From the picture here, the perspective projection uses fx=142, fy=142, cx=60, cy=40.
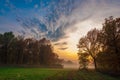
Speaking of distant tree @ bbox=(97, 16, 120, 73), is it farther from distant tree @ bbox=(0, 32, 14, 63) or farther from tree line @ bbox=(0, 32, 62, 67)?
distant tree @ bbox=(0, 32, 14, 63)

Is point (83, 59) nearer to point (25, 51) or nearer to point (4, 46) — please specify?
point (25, 51)

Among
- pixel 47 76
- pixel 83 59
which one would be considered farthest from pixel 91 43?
pixel 47 76

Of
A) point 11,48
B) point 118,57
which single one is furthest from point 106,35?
point 11,48

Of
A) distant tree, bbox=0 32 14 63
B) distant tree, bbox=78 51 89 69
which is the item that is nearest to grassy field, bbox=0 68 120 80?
distant tree, bbox=78 51 89 69

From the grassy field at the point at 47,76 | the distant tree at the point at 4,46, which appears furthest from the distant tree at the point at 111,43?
the distant tree at the point at 4,46

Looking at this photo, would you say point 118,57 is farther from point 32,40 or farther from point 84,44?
point 32,40

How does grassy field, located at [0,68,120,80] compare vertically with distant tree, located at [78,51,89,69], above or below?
below

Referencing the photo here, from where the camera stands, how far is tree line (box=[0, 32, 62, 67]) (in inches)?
3484

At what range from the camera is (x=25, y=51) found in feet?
326

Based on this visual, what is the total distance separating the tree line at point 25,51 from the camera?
88.5 metres

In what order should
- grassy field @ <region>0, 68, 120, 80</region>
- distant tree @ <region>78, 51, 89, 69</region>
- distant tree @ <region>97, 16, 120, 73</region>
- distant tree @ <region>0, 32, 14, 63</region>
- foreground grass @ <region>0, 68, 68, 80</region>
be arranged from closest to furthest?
1. foreground grass @ <region>0, 68, 68, 80</region>
2. grassy field @ <region>0, 68, 120, 80</region>
3. distant tree @ <region>97, 16, 120, 73</region>
4. distant tree @ <region>78, 51, 89, 69</region>
5. distant tree @ <region>0, 32, 14, 63</region>

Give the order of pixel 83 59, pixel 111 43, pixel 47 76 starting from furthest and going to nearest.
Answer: pixel 83 59 < pixel 111 43 < pixel 47 76

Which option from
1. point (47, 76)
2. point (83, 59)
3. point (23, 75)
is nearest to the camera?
point (47, 76)

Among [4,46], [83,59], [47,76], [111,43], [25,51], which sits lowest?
[47,76]
